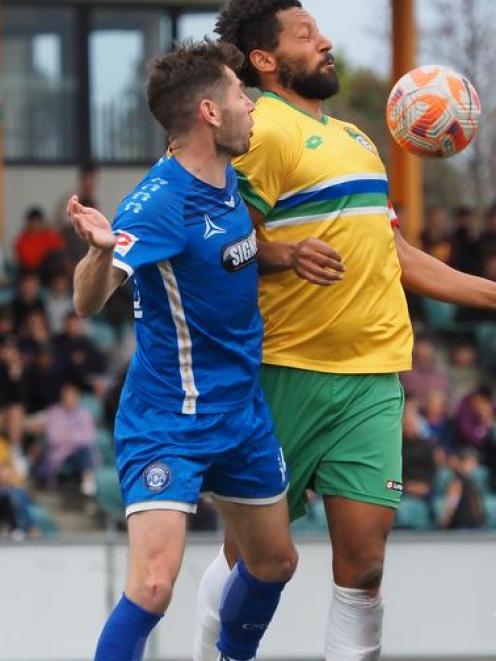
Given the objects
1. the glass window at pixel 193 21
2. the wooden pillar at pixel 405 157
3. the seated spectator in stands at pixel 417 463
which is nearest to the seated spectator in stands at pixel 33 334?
the seated spectator in stands at pixel 417 463

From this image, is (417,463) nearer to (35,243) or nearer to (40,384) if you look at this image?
(40,384)

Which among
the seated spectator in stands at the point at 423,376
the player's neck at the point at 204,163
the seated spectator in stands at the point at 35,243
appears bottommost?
the seated spectator in stands at the point at 423,376

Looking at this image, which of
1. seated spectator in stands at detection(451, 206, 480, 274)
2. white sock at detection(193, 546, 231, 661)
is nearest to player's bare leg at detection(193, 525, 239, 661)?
white sock at detection(193, 546, 231, 661)

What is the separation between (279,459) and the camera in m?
5.43

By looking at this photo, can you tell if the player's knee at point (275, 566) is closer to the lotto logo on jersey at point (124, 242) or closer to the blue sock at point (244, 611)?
the blue sock at point (244, 611)

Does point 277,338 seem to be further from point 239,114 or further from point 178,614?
point 178,614

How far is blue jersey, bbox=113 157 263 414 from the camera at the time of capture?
5.13 m

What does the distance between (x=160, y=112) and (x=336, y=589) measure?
5.57 feet

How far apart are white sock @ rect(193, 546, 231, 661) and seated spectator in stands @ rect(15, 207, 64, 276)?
7.51 metres

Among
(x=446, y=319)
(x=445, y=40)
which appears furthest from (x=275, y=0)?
(x=445, y=40)

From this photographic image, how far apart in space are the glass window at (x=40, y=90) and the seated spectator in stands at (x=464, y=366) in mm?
5063

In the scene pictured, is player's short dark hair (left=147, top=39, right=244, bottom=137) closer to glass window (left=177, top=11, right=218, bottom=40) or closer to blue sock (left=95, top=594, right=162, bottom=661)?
blue sock (left=95, top=594, right=162, bottom=661)

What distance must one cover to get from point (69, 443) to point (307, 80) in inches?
235

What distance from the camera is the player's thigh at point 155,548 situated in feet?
16.4
